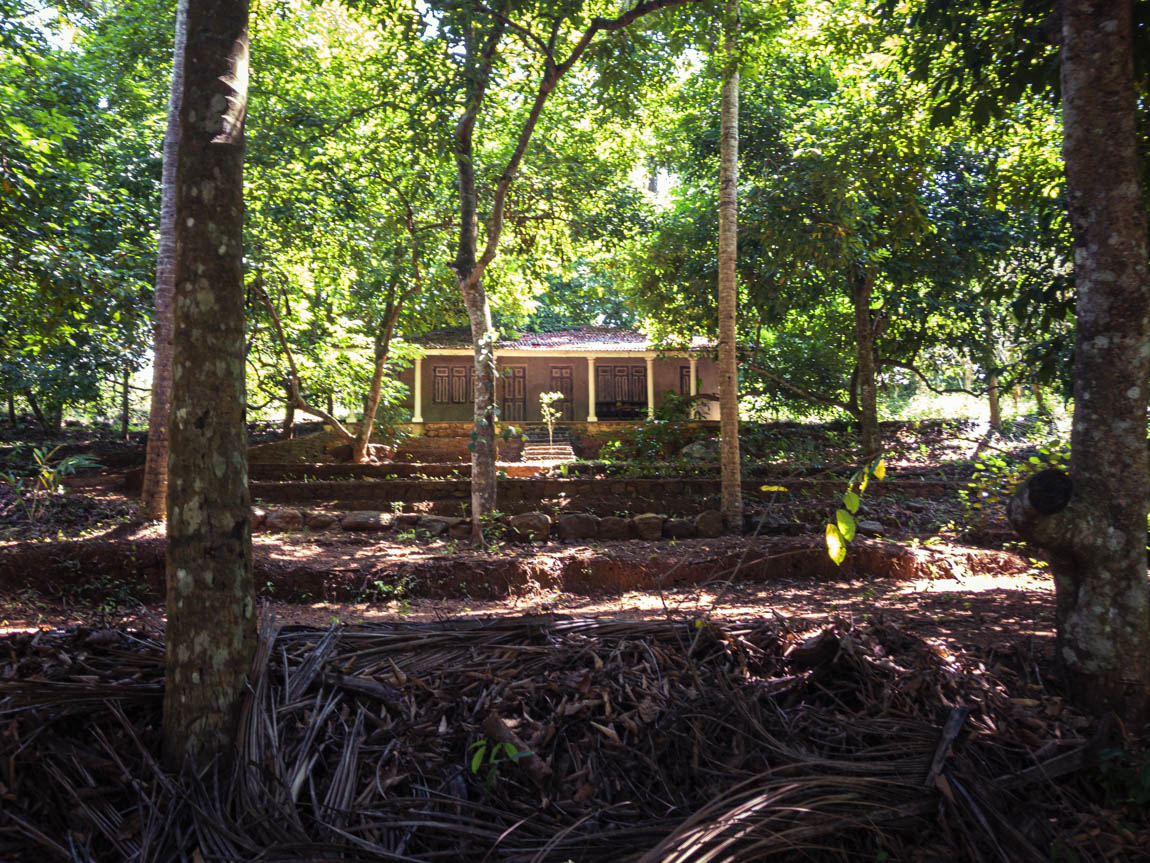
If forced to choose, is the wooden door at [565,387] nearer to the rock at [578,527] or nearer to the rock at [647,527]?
the rock at [647,527]

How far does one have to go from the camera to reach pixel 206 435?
2723mm

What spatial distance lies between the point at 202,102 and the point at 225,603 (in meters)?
1.91

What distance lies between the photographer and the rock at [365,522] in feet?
31.1

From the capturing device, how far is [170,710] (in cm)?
270

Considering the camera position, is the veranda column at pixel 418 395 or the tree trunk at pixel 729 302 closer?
the tree trunk at pixel 729 302

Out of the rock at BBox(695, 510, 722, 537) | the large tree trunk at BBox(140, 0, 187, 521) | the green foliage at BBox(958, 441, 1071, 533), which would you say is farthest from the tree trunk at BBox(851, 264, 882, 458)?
the large tree trunk at BBox(140, 0, 187, 521)

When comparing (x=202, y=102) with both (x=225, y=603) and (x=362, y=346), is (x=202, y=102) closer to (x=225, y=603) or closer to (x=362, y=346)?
(x=225, y=603)

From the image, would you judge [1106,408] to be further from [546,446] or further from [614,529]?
[546,446]

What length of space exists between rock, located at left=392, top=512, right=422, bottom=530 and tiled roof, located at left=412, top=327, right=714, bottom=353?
37.2ft

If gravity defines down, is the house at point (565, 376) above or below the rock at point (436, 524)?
above

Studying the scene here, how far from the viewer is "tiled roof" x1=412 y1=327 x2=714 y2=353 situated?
68.4ft

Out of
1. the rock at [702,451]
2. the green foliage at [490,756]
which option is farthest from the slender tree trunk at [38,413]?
the green foliage at [490,756]

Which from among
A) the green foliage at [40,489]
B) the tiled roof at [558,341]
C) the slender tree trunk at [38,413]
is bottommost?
the green foliage at [40,489]

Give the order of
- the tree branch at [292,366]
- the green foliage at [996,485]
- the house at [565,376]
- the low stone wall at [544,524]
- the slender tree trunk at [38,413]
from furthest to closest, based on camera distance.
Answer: the house at [565,376] → the slender tree trunk at [38,413] → the tree branch at [292,366] → the low stone wall at [544,524] → the green foliage at [996,485]
